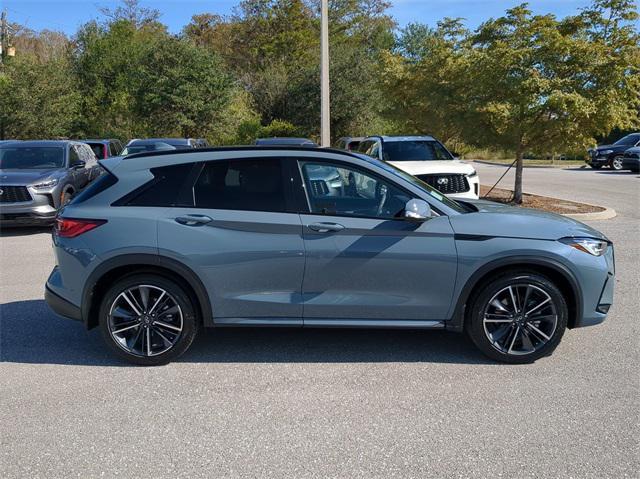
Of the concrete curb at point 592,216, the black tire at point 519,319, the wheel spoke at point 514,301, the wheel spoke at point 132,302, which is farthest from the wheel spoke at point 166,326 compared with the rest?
the concrete curb at point 592,216

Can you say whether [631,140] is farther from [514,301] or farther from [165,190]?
[165,190]

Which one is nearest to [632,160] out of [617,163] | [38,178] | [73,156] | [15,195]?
[617,163]

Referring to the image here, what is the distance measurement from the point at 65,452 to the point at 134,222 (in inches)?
71.8

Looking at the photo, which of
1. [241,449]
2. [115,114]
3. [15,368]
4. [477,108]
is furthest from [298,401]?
[115,114]

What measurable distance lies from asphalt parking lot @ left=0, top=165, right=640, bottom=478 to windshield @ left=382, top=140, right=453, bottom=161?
7568 mm

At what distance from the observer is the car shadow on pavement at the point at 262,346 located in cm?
483

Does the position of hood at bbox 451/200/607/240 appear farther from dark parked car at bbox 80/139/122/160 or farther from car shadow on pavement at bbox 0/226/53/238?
dark parked car at bbox 80/139/122/160

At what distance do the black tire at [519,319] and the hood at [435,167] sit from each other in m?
6.97

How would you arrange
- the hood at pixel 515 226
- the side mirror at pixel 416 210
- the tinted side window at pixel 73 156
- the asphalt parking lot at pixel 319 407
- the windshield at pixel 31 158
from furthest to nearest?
the tinted side window at pixel 73 156
the windshield at pixel 31 158
the hood at pixel 515 226
the side mirror at pixel 416 210
the asphalt parking lot at pixel 319 407

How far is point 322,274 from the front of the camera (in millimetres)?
4551

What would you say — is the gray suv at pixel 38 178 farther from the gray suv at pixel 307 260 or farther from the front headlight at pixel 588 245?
the front headlight at pixel 588 245

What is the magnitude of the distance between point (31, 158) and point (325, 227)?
9922 mm

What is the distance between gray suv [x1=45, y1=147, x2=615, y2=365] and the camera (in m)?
4.51

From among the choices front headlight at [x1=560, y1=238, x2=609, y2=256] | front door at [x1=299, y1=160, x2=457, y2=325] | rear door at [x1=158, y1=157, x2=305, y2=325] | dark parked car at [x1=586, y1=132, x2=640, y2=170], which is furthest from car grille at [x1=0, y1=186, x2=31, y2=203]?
dark parked car at [x1=586, y1=132, x2=640, y2=170]
